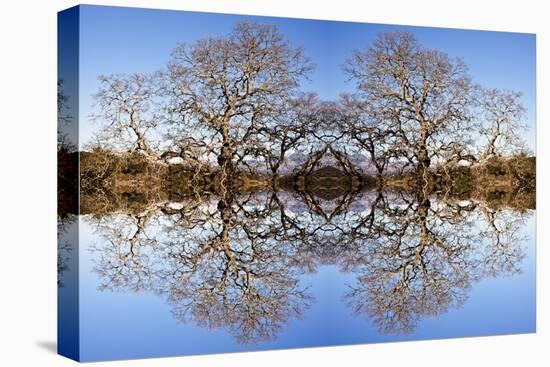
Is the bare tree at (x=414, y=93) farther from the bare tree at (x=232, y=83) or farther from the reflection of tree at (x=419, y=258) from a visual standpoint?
the bare tree at (x=232, y=83)

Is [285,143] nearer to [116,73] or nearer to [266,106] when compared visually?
[266,106]

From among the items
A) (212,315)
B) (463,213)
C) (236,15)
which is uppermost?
(236,15)

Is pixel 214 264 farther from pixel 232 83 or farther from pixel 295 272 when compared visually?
pixel 232 83

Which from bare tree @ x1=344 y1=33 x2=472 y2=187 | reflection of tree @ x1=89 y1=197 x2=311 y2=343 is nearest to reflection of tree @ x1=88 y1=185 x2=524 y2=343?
reflection of tree @ x1=89 y1=197 x2=311 y2=343

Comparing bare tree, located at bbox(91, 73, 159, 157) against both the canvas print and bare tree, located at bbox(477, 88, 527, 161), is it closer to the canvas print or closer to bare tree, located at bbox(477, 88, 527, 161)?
the canvas print

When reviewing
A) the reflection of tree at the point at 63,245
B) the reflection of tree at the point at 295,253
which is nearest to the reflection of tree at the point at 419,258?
the reflection of tree at the point at 295,253

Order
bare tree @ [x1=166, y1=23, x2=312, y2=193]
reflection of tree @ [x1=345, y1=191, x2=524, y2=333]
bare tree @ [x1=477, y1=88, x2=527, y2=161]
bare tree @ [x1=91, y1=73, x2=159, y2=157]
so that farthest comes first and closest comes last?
bare tree @ [x1=477, y1=88, x2=527, y2=161], reflection of tree @ [x1=345, y1=191, x2=524, y2=333], bare tree @ [x1=166, y1=23, x2=312, y2=193], bare tree @ [x1=91, y1=73, x2=159, y2=157]

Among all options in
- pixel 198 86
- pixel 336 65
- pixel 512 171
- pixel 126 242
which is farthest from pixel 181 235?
pixel 512 171
